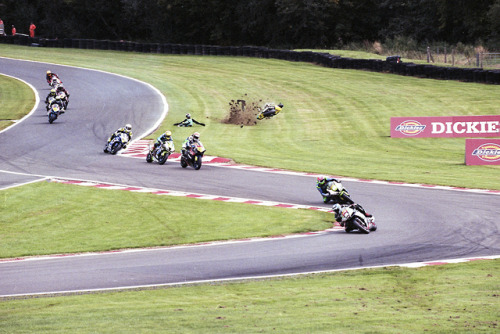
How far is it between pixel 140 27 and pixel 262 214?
264 feet

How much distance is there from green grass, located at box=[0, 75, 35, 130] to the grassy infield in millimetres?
324

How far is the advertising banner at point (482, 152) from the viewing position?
26859 millimetres

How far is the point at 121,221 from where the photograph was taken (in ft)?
60.4

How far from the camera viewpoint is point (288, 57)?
5994cm

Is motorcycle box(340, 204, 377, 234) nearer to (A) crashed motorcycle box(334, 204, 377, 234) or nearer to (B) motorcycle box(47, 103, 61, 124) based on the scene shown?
(A) crashed motorcycle box(334, 204, 377, 234)

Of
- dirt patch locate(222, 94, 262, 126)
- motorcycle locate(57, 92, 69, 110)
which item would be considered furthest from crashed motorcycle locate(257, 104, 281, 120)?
motorcycle locate(57, 92, 69, 110)

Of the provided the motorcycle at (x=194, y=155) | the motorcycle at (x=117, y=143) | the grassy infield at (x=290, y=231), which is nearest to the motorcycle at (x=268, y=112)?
the grassy infield at (x=290, y=231)

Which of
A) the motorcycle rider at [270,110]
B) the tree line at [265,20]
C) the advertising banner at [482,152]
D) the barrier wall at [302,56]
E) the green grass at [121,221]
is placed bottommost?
the green grass at [121,221]

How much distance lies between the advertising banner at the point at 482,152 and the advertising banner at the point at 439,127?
5712 millimetres

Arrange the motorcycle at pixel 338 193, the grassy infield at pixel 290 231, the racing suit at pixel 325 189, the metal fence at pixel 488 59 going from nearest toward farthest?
the grassy infield at pixel 290 231
the motorcycle at pixel 338 193
the racing suit at pixel 325 189
the metal fence at pixel 488 59

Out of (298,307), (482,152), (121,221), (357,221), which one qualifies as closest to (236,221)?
(121,221)

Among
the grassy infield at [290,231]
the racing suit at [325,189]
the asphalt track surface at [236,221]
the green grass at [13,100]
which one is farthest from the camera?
the green grass at [13,100]

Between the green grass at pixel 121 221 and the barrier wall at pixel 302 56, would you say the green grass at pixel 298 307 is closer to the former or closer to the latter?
the green grass at pixel 121 221

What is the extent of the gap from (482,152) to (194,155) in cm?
1060
